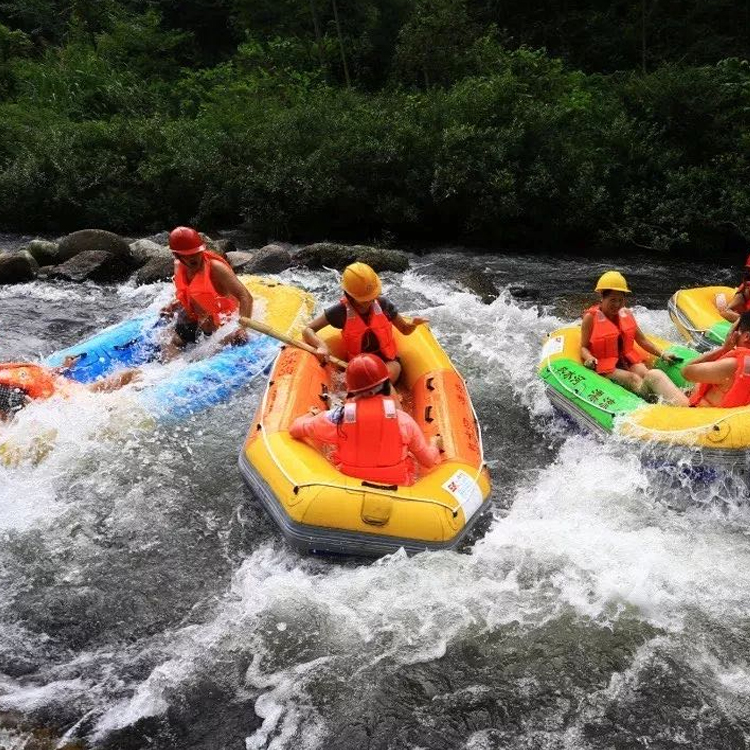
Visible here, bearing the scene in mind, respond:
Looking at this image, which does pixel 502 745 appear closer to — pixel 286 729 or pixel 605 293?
pixel 286 729

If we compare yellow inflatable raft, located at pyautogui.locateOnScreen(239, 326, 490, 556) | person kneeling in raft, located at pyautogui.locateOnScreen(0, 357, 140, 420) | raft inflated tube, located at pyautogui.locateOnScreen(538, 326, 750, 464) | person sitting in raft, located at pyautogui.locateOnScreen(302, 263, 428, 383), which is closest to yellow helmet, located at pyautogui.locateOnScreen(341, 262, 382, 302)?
person sitting in raft, located at pyautogui.locateOnScreen(302, 263, 428, 383)

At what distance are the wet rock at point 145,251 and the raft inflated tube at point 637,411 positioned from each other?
6426 millimetres

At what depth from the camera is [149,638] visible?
4.11 meters

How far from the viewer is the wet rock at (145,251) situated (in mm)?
10922

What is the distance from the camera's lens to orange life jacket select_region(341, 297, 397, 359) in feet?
19.0

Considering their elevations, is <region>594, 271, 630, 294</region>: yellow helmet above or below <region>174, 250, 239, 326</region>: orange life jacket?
above

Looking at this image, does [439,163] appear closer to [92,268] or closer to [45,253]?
[92,268]

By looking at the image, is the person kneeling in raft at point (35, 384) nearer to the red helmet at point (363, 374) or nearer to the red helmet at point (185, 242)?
the red helmet at point (185, 242)

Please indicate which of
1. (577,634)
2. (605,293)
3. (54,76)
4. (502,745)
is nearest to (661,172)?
(605,293)

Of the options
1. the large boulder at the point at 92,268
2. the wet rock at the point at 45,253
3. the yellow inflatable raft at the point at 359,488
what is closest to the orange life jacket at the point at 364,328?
the yellow inflatable raft at the point at 359,488

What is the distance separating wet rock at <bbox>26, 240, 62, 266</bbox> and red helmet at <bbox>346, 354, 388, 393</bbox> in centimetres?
830

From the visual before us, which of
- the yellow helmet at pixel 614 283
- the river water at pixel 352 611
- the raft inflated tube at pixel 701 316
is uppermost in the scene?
the yellow helmet at pixel 614 283

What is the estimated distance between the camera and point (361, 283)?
5.56m

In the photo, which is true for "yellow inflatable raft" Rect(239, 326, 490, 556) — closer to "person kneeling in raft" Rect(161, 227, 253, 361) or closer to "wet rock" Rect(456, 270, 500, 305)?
"person kneeling in raft" Rect(161, 227, 253, 361)
